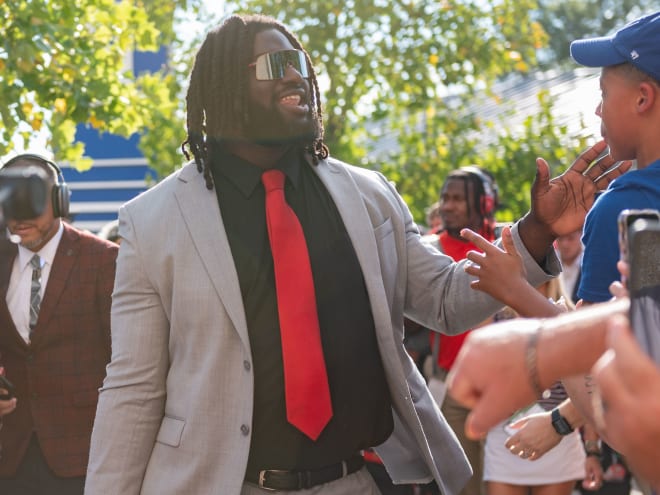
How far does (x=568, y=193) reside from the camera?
3.55 m

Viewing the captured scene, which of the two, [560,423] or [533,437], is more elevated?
[533,437]

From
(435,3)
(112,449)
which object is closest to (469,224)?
(112,449)

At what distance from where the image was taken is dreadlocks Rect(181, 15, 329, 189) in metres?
4.23

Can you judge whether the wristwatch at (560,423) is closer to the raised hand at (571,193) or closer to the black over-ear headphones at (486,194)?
the raised hand at (571,193)

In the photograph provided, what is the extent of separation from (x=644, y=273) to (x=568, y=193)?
1524 mm

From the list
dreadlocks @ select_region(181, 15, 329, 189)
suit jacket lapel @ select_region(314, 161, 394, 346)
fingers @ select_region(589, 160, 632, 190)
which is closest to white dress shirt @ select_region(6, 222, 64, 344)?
dreadlocks @ select_region(181, 15, 329, 189)

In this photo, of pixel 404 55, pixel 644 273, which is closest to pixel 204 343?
pixel 644 273

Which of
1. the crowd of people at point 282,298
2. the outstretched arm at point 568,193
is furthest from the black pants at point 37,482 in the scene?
the outstretched arm at point 568,193

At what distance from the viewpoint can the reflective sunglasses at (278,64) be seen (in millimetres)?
4152

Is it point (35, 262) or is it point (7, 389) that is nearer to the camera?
point (7, 389)

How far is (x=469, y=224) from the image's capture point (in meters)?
8.36

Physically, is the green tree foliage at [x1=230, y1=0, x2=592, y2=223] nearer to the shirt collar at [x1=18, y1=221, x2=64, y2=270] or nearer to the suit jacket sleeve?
the shirt collar at [x1=18, y1=221, x2=64, y2=270]

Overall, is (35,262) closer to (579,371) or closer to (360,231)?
(360,231)

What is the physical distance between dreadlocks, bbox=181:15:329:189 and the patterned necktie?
6.22 feet
